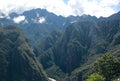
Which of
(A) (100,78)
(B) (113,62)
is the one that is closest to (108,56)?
(B) (113,62)

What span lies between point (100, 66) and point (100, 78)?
24542mm

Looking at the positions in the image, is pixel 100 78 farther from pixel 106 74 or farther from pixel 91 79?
pixel 106 74

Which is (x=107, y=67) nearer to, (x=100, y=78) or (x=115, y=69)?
(x=115, y=69)

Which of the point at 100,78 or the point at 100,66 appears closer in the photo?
the point at 100,78

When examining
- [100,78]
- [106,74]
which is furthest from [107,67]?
[100,78]

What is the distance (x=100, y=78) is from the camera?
148000 millimetres

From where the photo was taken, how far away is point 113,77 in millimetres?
165625

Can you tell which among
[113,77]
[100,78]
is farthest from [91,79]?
[113,77]

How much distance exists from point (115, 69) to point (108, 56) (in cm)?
756

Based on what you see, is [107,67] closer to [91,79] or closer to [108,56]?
[108,56]

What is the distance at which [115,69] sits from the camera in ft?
562

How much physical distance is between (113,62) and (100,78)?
24763 millimetres

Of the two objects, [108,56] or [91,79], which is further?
[108,56]

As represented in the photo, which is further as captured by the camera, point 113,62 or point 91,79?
point 113,62
